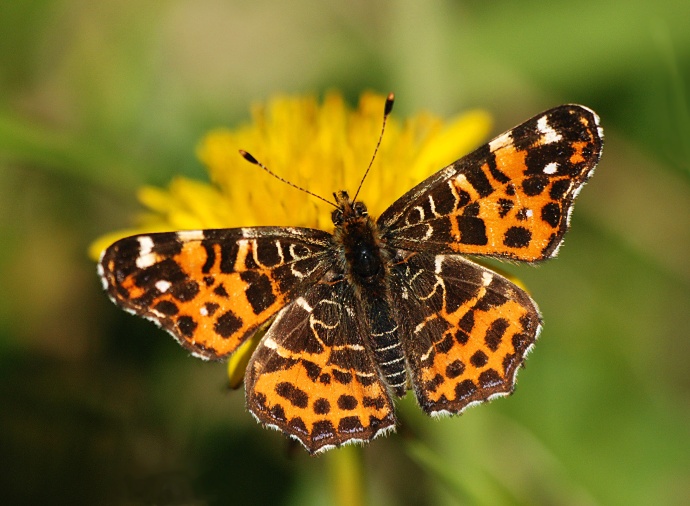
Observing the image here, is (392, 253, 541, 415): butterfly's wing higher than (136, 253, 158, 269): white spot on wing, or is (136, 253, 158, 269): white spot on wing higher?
(136, 253, 158, 269): white spot on wing

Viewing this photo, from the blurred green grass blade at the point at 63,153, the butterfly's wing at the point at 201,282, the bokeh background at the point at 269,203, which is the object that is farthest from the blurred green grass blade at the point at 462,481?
the blurred green grass blade at the point at 63,153

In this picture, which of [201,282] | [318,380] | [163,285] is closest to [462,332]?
[318,380]

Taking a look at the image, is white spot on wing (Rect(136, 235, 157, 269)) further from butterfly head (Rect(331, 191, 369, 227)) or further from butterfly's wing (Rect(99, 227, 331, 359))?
butterfly head (Rect(331, 191, 369, 227))

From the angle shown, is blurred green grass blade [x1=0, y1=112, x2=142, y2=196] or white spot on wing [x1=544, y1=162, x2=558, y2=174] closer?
white spot on wing [x1=544, y1=162, x2=558, y2=174]

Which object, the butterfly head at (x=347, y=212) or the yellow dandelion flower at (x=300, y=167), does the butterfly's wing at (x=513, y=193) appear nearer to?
the butterfly head at (x=347, y=212)

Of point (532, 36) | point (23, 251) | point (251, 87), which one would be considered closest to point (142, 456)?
point (23, 251)

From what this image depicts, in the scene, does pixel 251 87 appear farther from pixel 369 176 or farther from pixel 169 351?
pixel 369 176

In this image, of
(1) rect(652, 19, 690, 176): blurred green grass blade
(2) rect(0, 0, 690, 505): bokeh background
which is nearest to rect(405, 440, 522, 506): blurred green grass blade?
(2) rect(0, 0, 690, 505): bokeh background

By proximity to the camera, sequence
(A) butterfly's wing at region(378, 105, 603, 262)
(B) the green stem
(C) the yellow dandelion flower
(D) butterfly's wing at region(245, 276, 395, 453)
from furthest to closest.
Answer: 1. (C) the yellow dandelion flower
2. (B) the green stem
3. (A) butterfly's wing at region(378, 105, 603, 262)
4. (D) butterfly's wing at region(245, 276, 395, 453)
